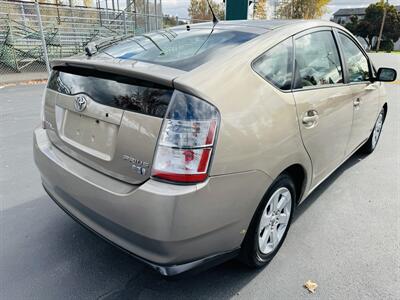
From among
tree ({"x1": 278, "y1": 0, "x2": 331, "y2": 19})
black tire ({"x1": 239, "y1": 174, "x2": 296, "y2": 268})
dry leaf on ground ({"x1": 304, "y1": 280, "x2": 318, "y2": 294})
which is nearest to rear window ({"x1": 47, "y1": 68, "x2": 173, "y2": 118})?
black tire ({"x1": 239, "y1": 174, "x2": 296, "y2": 268})

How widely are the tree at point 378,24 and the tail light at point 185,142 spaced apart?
52.1m

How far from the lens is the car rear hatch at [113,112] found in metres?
1.60

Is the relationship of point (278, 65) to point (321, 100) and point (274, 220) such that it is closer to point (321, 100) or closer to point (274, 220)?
point (321, 100)

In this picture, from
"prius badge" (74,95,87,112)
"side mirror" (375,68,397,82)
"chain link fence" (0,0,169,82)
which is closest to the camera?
"prius badge" (74,95,87,112)

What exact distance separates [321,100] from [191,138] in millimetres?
1322

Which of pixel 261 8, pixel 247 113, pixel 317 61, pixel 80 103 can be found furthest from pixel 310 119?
pixel 261 8

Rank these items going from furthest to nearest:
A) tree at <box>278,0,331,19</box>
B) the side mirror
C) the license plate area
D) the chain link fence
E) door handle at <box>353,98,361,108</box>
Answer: tree at <box>278,0,331,19</box>, the chain link fence, the side mirror, door handle at <box>353,98,361,108</box>, the license plate area

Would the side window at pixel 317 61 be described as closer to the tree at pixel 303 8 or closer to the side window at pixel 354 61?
the side window at pixel 354 61

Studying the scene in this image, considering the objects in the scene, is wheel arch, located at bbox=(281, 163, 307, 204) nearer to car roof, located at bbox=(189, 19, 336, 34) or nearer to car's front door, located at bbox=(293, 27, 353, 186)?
car's front door, located at bbox=(293, 27, 353, 186)

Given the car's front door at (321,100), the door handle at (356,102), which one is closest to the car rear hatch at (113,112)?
the car's front door at (321,100)

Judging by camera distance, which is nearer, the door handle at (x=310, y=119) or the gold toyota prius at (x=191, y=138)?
the gold toyota prius at (x=191, y=138)

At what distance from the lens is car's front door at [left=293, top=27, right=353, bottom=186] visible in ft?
7.34

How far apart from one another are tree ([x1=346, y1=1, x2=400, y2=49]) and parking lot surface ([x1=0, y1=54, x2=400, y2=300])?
50.5 meters

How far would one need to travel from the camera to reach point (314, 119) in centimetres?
229
